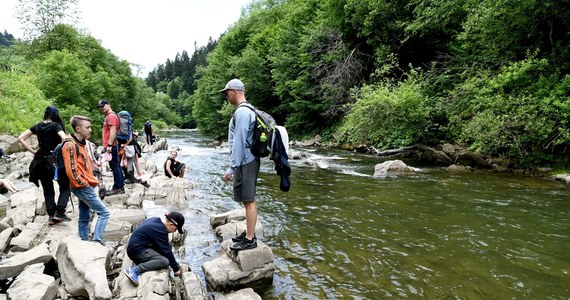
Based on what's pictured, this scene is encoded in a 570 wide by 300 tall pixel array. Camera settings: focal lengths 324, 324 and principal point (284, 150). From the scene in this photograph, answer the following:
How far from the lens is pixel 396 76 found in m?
24.4

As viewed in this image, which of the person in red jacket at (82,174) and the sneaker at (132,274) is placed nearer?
the sneaker at (132,274)

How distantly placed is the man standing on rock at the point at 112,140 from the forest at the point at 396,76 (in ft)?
42.4

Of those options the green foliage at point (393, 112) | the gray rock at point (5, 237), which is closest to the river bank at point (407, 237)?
the gray rock at point (5, 237)

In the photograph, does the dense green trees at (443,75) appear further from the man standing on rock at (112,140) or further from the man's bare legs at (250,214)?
the man standing on rock at (112,140)

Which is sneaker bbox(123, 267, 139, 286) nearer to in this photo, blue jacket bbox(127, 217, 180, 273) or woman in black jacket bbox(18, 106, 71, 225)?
blue jacket bbox(127, 217, 180, 273)

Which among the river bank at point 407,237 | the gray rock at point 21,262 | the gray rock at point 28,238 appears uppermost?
the gray rock at point 21,262

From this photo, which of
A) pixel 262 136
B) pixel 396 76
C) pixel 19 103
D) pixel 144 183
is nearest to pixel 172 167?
pixel 144 183

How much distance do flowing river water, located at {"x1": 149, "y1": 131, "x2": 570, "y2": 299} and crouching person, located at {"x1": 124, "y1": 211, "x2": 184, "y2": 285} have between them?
977 mm

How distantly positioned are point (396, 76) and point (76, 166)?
23.3 m

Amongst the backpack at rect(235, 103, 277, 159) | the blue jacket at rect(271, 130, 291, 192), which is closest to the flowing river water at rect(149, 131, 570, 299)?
the blue jacket at rect(271, 130, 291, 192)

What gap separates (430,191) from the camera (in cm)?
1078

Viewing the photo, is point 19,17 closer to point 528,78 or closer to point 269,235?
point 269,235

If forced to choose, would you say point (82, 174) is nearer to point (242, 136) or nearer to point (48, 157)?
point (48, 157)

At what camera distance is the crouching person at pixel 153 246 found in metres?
4.42
